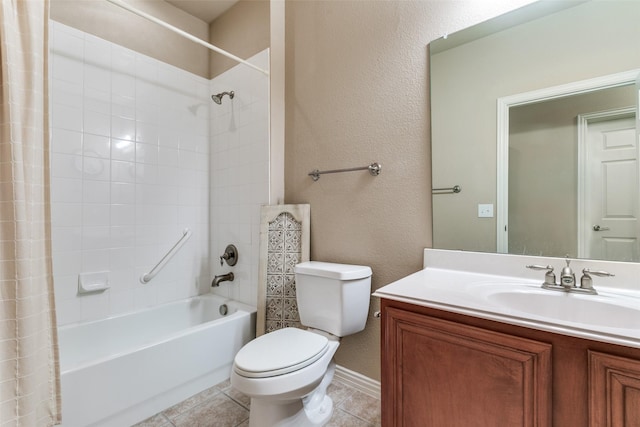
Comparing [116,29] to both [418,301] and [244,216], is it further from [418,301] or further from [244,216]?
[418,301]

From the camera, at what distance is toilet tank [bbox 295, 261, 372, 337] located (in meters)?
1.50

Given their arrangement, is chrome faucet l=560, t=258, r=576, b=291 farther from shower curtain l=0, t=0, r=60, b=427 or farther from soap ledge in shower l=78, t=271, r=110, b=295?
soap ledge in shower l=78, t=271, r=110, b=295

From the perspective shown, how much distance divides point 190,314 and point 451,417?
6.63 ft

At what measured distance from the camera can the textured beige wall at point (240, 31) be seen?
2.11 m

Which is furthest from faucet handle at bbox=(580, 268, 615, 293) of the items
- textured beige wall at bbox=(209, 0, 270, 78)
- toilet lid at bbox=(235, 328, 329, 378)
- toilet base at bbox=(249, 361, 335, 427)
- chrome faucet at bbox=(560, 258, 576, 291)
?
textured beige wall at bbox=(209, 0, 270, 78)

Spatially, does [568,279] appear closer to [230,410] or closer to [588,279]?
[588,279]

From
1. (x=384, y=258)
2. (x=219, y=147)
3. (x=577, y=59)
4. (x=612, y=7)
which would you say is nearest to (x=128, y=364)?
(x=384, y=258)

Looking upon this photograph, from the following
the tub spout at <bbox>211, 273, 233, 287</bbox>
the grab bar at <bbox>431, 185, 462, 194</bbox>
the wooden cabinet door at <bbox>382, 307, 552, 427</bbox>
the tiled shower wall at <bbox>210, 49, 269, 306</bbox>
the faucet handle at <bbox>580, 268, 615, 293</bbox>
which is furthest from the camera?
the tub spout at <bbox>211, 273, 233, 287</bbox>

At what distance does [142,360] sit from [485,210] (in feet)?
5.94

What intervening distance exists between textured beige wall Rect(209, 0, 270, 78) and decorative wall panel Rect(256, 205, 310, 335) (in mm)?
1231

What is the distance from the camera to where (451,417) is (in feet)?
2.89

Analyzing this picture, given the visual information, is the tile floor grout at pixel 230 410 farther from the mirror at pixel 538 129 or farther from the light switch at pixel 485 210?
the light switch at pixel 485 210

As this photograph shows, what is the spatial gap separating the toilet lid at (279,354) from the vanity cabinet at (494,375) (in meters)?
0.36

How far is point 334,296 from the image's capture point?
59.7 inches
